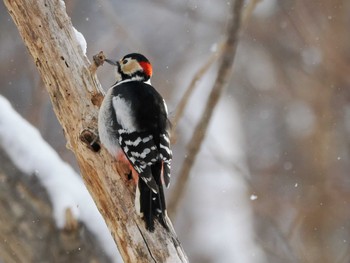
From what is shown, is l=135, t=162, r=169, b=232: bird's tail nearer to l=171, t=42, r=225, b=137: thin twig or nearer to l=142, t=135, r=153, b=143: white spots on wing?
l=142, t=135, r=153, b=143: white spots on wing

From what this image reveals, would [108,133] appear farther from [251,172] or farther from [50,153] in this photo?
[251,172]

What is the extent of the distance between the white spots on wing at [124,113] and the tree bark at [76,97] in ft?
0.49

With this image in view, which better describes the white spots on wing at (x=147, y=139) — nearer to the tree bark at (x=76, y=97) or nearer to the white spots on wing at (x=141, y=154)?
the white spots on wing at (x=141, y=154)

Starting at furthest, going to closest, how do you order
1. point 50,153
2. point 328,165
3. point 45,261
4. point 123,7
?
point 123,7 → point 328,165 → point 50,153 → point 45,261

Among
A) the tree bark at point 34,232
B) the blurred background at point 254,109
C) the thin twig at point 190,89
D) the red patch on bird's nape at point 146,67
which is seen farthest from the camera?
the blurred background at point 254,109

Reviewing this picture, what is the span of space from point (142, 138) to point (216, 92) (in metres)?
0.63

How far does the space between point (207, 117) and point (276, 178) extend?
4.13m

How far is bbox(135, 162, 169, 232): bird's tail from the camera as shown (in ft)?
10.5

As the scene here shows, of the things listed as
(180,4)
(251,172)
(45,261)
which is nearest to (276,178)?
(251,172)

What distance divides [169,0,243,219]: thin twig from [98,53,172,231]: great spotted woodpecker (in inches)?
14.5

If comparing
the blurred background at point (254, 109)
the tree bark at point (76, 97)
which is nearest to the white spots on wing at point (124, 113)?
the tree bark at point (76, 97)

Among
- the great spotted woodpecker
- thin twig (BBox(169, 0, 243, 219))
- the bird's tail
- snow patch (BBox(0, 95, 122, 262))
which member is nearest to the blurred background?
thin twig (BBox(169, 0, 243, 219))

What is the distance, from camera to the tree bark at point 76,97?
11.0 ft

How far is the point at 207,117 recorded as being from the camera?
12.6ft
